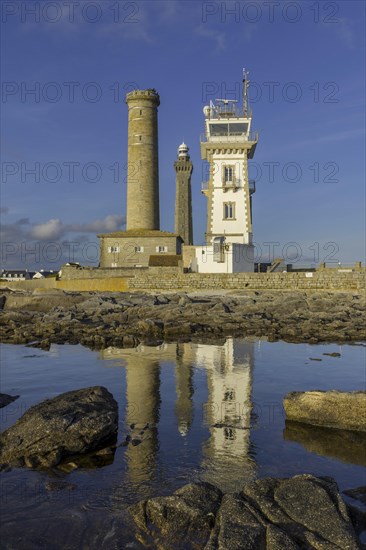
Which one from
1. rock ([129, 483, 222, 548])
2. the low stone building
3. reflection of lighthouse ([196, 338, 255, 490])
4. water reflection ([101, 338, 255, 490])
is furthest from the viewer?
the low stone building

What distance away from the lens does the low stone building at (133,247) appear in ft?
140

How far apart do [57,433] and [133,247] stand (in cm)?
3651

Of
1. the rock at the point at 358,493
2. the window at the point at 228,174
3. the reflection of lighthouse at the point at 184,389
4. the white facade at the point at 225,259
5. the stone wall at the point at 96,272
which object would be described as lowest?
the rock at the point at 358,493

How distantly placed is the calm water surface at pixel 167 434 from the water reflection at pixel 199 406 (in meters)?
0.03

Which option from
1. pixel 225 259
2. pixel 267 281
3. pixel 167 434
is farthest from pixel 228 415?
pixel 225 259

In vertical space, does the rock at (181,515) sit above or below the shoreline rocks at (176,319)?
below

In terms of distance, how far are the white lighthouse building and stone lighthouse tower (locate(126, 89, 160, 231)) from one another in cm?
823

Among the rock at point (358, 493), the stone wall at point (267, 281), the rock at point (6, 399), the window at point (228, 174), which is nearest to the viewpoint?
the rock at point (358, 493)

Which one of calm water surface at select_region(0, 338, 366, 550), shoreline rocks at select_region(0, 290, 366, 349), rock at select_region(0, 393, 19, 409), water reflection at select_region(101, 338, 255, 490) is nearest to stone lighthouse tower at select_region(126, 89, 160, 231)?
shoreline rocks at select_region(0, 290, 366, 349)

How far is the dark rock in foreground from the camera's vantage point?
14.2 ft

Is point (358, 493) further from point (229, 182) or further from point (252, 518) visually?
point (229, 182)

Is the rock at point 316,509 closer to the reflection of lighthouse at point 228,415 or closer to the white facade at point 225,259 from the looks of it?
the reflection of lighthouse at point 228,415

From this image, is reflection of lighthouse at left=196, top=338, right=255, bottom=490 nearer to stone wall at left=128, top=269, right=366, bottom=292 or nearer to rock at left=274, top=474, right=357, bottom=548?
rock at left=274, top=474, right=357, bottom=548

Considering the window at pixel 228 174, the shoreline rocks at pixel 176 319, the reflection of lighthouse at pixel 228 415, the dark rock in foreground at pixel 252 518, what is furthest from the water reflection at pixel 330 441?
the window at pixel 228 174
